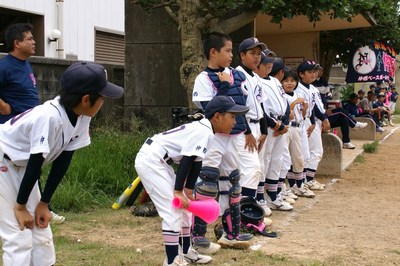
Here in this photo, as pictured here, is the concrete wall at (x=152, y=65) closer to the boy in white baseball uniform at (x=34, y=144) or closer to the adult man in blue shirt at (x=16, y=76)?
the adult man in blue shirt at (x=16, y=76)

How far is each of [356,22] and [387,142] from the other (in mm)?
5343

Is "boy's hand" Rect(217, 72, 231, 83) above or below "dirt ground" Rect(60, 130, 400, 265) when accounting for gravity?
above

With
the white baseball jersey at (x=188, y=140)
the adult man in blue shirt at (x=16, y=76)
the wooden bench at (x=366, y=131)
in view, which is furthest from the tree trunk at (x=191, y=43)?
the wooden bench at (x=366, y=131)

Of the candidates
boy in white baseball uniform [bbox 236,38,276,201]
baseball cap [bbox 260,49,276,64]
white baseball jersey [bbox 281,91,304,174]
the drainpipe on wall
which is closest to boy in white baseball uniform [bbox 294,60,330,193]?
white baseball jersey [bbox 281,91,304,174]

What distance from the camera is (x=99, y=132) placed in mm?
9656

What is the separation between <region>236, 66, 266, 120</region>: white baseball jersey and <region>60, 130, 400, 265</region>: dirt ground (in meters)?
1.18

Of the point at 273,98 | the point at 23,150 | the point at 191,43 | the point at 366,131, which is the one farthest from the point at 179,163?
the point at 366,131

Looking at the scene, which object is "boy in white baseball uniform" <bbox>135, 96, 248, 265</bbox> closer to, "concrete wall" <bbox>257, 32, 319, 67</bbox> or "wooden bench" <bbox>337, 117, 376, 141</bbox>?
"concrete wall" <bbox>257, 32, 319, 67</bbox>

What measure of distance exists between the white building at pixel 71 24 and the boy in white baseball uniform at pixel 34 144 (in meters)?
12.2

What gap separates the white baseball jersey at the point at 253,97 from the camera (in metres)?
6.10

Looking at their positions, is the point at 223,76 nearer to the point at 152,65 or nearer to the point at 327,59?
the point at 152,65

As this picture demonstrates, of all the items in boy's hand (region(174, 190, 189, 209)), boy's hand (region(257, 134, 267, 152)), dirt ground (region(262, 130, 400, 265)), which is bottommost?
dirt ground (region(262, 130, 400, 265))

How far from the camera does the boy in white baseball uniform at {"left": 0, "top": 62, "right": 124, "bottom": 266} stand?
3.35 meters

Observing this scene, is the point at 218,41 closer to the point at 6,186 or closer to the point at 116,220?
the point at 116,220
